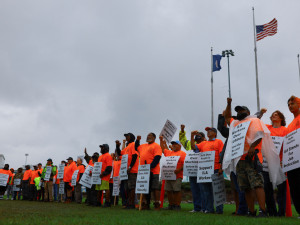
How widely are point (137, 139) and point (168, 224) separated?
210 inches

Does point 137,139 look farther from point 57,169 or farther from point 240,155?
point 57,169

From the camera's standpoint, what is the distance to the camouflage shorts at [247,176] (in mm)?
6141

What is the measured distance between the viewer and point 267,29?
2634 cm

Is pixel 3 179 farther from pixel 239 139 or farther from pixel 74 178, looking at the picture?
pixel 239 139

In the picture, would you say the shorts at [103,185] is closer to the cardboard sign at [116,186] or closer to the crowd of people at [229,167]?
the crowd of people at [229,167]

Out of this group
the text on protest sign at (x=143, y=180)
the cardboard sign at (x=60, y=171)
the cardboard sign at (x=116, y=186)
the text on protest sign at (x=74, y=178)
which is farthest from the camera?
the cardboard sign at (x=60, y=171)

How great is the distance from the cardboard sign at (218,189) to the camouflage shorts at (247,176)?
1.23 meters

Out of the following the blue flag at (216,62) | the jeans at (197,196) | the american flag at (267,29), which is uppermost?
the blue flag at (216,62)

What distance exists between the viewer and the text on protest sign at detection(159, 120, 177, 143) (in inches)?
419

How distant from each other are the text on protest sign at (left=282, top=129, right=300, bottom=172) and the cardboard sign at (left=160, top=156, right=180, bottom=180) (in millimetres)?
3832

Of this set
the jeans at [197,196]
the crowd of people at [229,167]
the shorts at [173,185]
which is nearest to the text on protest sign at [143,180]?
the crowd of people at [229,167]

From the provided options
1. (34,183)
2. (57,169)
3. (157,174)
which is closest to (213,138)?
(157,174)

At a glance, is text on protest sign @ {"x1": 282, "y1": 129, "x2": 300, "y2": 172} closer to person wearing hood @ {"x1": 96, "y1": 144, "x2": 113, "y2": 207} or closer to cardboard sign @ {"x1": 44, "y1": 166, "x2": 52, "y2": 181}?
person wearing hood @ {"x1": 96, "y1": 144, "x2": 113, "y2": 207}

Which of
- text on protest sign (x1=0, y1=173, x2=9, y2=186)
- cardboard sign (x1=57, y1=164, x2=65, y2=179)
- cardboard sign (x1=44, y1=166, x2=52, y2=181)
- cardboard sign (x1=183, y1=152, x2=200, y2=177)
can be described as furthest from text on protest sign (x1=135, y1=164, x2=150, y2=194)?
text on protest sign (x1=0, y1=173, x2=9, y2=186)
